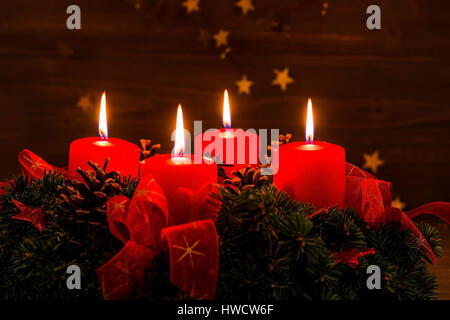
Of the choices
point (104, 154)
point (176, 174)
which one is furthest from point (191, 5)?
point (176, 174)

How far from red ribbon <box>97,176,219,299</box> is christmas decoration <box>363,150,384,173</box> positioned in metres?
0.83

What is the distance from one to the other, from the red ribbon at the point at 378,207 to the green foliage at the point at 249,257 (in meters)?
0.06

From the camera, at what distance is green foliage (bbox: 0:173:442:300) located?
59 cm

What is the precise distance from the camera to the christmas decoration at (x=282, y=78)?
52.3 inches

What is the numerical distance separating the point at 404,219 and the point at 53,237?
0.47 metres

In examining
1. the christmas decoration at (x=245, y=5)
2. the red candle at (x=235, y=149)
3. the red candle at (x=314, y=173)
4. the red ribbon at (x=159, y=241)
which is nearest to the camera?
the red ribbon at (x=159, y=241)

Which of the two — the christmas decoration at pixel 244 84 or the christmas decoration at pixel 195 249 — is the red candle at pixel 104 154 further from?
the christmas decoration at pixel 244 84

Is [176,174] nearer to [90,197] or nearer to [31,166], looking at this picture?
[90,197]

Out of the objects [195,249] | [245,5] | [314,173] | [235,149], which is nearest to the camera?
[195,249]

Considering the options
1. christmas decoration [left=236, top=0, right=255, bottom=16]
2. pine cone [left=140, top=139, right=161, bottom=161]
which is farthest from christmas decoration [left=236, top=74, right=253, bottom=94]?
pine cone [left=140, top=139, right=161, bottom=161]

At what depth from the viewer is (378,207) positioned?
74cm

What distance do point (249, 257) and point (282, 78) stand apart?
80cm

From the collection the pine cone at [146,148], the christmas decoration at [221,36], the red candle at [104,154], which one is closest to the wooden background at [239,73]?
the christmas decoration at [221,36]
